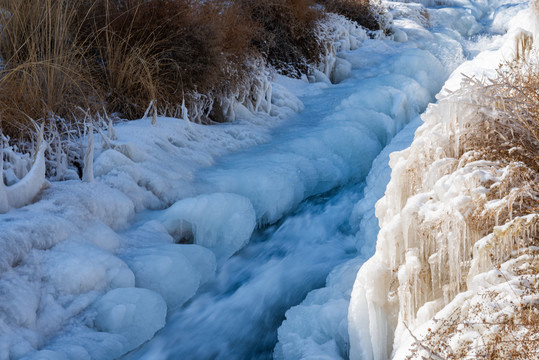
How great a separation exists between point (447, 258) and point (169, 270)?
203cm

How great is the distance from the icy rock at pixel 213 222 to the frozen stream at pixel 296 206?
26 cm

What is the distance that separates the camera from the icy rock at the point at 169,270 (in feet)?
12.5

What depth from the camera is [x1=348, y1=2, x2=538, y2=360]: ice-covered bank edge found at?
2061mm

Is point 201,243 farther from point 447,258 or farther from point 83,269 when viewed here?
point 447,258

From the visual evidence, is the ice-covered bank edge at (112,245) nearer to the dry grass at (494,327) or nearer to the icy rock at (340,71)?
the dry grass at (494,327)

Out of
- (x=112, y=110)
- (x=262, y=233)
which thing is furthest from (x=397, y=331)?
(x=112, y=110)

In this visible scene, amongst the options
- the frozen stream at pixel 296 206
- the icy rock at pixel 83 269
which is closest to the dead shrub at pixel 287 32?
the frozen stream at pixel 296 206

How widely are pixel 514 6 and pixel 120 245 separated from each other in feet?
59.3

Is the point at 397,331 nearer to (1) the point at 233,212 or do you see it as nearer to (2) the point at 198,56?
(1) the point at 233,212

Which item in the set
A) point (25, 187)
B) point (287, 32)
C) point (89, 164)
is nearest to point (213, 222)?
point (89, 164)

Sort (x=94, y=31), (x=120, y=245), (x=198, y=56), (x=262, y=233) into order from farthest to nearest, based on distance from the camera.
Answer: (x=198, y=56)
(x=94, y=31)
(x=262, y=233)
(x=120, y=245)

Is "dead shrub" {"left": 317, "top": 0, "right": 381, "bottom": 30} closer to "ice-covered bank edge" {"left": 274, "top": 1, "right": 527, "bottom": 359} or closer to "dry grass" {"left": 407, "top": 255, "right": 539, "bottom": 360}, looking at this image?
"ice-covered bank edge" {"left": 274, "top": 1, "right": 527, "bottom": 359}

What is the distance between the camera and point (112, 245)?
397 centimetres

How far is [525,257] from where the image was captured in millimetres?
2285
